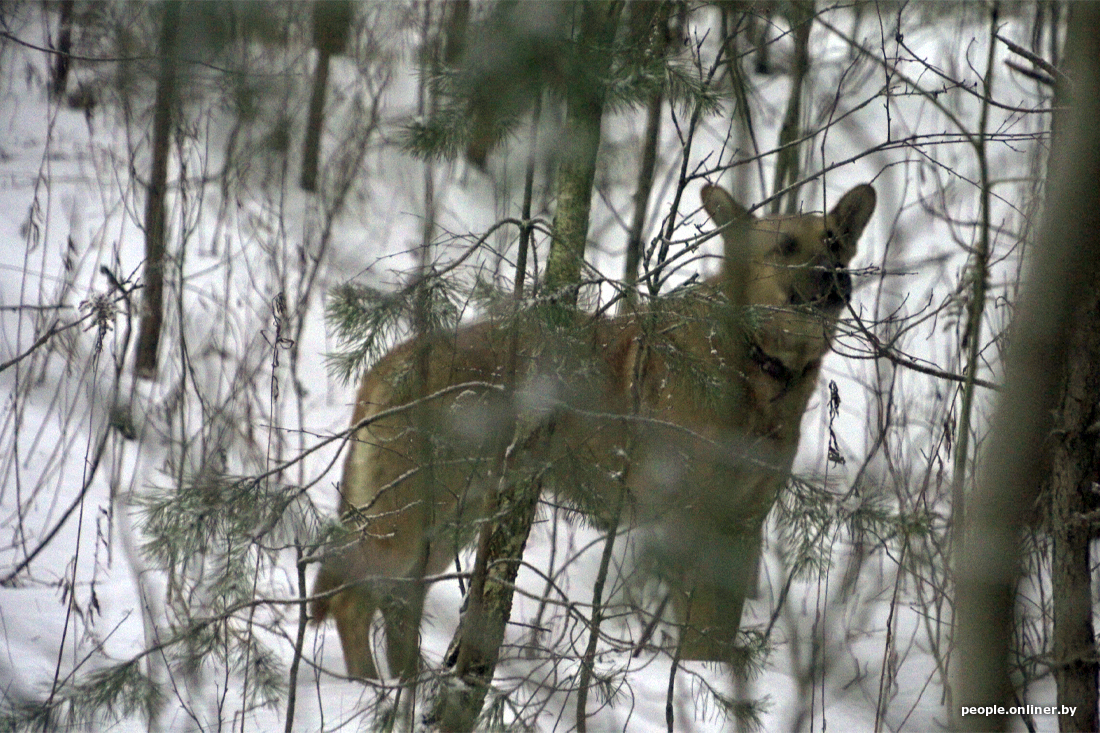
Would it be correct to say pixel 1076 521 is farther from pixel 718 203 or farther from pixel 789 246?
pixel 789 246

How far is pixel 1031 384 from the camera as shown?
0.91 m

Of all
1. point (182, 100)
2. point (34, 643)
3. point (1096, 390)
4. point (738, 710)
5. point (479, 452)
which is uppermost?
point (182, 100)

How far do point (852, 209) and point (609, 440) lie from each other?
1708 millimetres

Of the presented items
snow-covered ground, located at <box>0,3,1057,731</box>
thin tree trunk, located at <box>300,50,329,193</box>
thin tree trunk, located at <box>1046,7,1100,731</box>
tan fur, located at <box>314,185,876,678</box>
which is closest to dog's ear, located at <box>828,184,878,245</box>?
snow-covered ground, located at <box>0,3,1057,731</box>

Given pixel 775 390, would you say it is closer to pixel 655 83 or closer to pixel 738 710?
pixel 655 83

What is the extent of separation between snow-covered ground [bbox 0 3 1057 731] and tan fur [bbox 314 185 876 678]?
0.20 meters

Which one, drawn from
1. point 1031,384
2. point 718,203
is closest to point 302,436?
point 718,203

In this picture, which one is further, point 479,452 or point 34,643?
point 34,643

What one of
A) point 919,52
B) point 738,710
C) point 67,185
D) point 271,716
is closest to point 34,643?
point 271,716

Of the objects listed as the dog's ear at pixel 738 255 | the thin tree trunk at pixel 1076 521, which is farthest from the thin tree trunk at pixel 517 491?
the thin tree trunk at pixel 1076 521

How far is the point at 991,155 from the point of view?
744cm

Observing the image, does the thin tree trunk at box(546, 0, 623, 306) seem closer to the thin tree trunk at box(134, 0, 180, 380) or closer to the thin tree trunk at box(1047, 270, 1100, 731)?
the thin tree trunk at box(134, 0, 180, 380)

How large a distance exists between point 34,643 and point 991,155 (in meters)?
7.30

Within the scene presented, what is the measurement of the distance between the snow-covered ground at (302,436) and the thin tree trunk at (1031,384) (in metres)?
0.89
